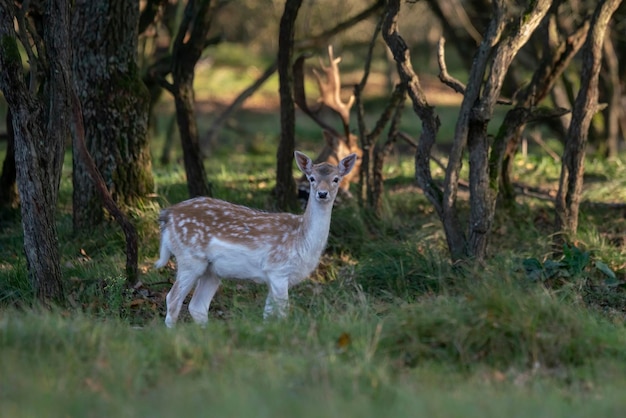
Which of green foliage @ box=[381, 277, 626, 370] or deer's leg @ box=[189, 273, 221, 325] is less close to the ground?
green foliage @ box=[381, 277, 626, 370]

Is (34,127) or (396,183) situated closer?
(34,127)

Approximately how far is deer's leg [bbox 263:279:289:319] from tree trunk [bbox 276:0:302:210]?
3.62 m

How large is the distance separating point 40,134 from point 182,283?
66.4 inches

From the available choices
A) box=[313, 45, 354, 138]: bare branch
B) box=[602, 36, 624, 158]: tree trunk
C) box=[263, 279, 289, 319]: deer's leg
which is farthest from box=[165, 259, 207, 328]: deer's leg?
box=[602, 36, 624, 158]: tree trunk

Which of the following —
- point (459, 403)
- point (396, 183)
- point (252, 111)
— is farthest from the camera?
point (252, 111)

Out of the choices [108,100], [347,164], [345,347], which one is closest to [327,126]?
[108,100]

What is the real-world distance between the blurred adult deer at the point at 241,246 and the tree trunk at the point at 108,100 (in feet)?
8.04

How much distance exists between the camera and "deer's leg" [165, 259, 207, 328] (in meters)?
8.50

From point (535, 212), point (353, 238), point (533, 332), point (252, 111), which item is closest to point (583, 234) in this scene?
point (535, 212)

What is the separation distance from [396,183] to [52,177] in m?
6.41

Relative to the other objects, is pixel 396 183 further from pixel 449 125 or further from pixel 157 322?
pixel 449 125

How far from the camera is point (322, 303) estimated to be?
8.66 m

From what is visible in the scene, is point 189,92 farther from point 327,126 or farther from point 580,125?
point 580,125

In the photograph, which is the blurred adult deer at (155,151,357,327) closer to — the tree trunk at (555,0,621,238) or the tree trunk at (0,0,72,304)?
the tree trunk at (0,0,72,304)
